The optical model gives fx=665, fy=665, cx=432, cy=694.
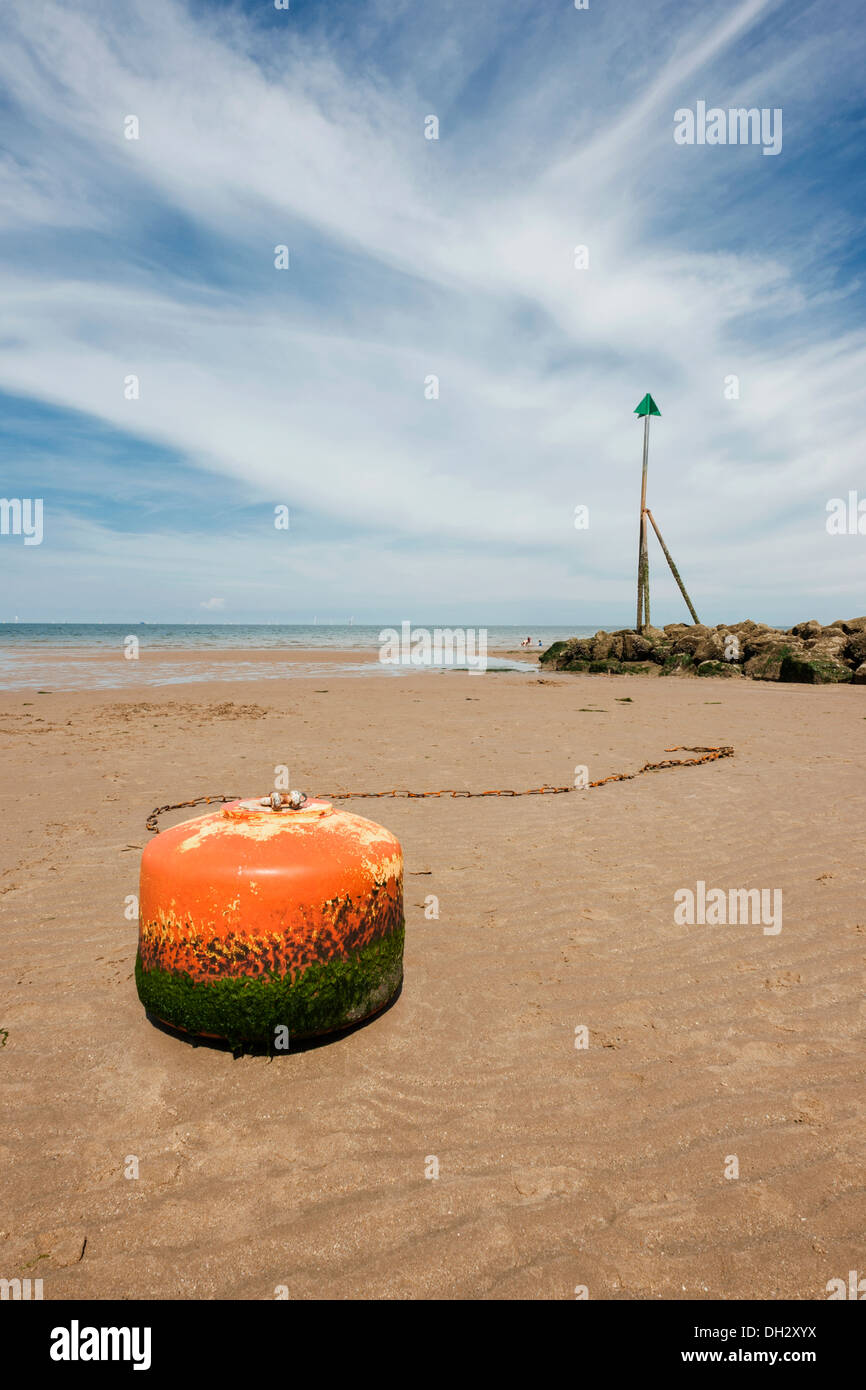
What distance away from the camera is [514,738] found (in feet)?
37.3

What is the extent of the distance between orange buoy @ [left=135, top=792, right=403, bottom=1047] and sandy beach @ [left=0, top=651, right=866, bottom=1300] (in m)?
0.26

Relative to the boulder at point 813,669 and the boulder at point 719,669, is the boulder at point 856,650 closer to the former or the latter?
the boulder at point 813,669

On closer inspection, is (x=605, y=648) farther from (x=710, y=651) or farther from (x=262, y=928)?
(x=262, y=928)

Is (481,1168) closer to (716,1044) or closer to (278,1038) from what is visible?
(278,1038)

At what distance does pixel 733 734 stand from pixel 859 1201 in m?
10.2

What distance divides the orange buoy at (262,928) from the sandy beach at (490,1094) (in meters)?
0.26

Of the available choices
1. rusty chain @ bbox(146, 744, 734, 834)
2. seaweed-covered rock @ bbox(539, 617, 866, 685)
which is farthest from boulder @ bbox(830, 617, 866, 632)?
rusty chain @ bbox(146, 744, 734, 834)

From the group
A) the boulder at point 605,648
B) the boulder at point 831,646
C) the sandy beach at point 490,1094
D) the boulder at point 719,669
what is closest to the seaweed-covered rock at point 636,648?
the boulder at point 605,648

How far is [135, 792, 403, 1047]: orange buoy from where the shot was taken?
2.89m

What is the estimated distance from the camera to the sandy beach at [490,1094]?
2.16m

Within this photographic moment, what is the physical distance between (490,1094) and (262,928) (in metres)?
1.23
